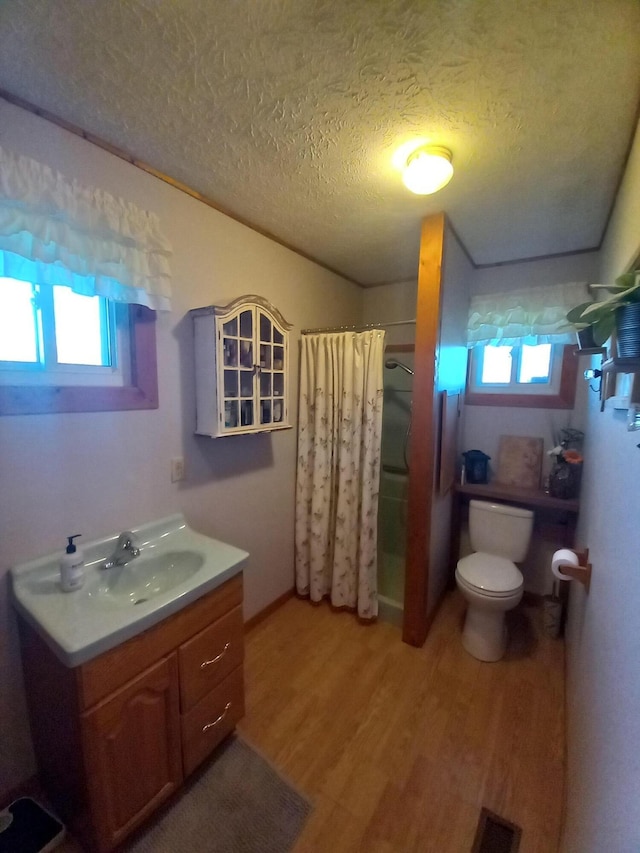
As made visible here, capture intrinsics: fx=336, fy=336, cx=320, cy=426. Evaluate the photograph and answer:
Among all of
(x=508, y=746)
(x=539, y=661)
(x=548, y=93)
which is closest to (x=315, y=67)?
(x=548, y=93)

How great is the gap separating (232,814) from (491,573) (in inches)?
60.9

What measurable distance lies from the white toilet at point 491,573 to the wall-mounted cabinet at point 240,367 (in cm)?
138

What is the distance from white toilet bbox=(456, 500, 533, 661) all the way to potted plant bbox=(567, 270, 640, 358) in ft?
4.99

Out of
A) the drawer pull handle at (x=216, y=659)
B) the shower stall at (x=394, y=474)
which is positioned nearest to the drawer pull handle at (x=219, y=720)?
the drawer pull handle at (x=216, y=659)

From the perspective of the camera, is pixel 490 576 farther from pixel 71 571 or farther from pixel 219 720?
pixel 71 571

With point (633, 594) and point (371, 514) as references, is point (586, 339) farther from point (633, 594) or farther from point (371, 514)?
point (371, 514)

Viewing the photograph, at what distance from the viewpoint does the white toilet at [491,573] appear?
178cm

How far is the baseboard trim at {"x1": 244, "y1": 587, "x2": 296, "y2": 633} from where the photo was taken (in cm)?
202

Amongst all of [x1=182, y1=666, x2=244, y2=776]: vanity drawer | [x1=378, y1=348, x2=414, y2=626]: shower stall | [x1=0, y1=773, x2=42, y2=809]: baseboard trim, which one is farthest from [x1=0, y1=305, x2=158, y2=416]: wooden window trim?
[x1=378, y1=348, x2=414, y2=626]: shower stall

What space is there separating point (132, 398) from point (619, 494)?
67.0 inches

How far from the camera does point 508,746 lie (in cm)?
140

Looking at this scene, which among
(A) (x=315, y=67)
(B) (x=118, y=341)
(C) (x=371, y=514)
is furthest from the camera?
(C) (x=371, y=514)

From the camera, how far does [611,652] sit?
836 millimetres

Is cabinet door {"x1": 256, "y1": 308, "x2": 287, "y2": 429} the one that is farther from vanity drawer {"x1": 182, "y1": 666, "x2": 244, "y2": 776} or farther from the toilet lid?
the toilet lid
